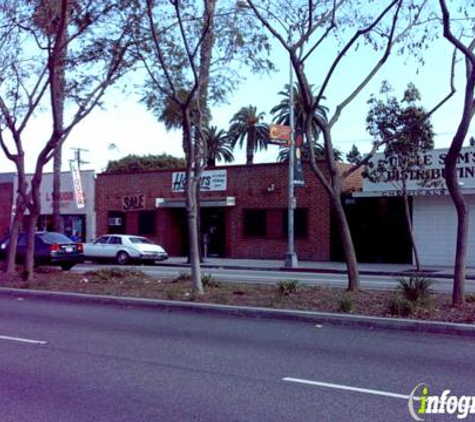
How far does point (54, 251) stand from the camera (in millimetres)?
24750

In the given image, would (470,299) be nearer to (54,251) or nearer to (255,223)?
(54,251)

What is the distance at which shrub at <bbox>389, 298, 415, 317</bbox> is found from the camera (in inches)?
442

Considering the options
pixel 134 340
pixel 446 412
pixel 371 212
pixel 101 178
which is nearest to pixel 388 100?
pixel 371 212

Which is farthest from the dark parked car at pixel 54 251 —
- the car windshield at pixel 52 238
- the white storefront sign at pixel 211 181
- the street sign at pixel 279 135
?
the white storefront sign at pixel 211 181

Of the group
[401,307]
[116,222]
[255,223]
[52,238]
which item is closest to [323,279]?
[401,307]

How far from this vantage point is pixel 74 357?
8758 mm

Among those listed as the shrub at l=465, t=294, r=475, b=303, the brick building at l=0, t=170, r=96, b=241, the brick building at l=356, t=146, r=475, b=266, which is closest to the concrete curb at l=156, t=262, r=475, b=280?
the brick building at l=356, t=146, r=475, b=266

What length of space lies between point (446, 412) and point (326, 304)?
633 centimetres

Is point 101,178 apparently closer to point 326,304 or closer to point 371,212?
point 371,212

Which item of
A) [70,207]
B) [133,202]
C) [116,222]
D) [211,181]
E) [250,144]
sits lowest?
[116,222]

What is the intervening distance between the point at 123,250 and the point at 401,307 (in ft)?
68.1

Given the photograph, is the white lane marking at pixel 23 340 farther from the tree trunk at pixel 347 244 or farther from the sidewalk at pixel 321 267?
the sidewalk at pixel 321 267

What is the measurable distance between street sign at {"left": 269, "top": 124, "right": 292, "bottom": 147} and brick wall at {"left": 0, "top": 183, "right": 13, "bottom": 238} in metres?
23.6

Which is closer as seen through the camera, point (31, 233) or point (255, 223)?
point (31, 233)
